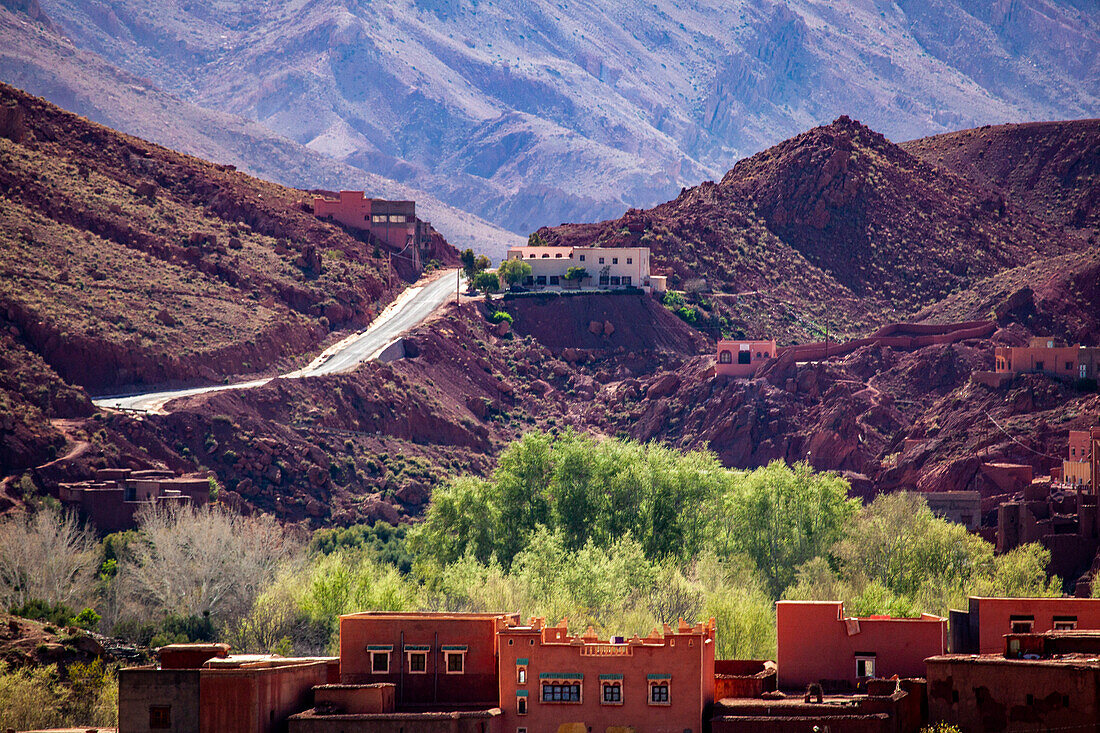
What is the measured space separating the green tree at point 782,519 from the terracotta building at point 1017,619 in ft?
92.8

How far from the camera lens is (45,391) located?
9500cm

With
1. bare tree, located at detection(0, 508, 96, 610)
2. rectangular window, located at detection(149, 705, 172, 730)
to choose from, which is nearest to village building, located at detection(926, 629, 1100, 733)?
rectangular window, located at detection(149, 705, 172, 730)

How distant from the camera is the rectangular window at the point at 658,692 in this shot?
44.1 meters

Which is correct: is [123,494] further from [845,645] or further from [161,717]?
[845,645]

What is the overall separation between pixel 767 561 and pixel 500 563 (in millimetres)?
11494

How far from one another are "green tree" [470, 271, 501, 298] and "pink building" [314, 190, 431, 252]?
9.35m

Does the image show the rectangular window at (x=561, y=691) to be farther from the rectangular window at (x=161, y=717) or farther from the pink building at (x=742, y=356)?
the pink building at (x=742, y=356)

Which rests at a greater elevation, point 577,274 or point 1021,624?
point 577,274

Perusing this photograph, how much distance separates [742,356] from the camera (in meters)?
114

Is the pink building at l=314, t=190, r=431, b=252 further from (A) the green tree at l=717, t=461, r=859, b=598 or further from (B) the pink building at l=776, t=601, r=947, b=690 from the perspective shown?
(B) the pink building at l=776, t=601, r=947, b=690

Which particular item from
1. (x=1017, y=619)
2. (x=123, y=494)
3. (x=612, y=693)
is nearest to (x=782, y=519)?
(x=123, y=494)

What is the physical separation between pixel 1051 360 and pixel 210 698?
6855 centimetres

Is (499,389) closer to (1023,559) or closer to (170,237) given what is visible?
(170,237)

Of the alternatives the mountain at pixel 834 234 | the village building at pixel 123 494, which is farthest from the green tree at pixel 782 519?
the mountain at pixel 834 234
